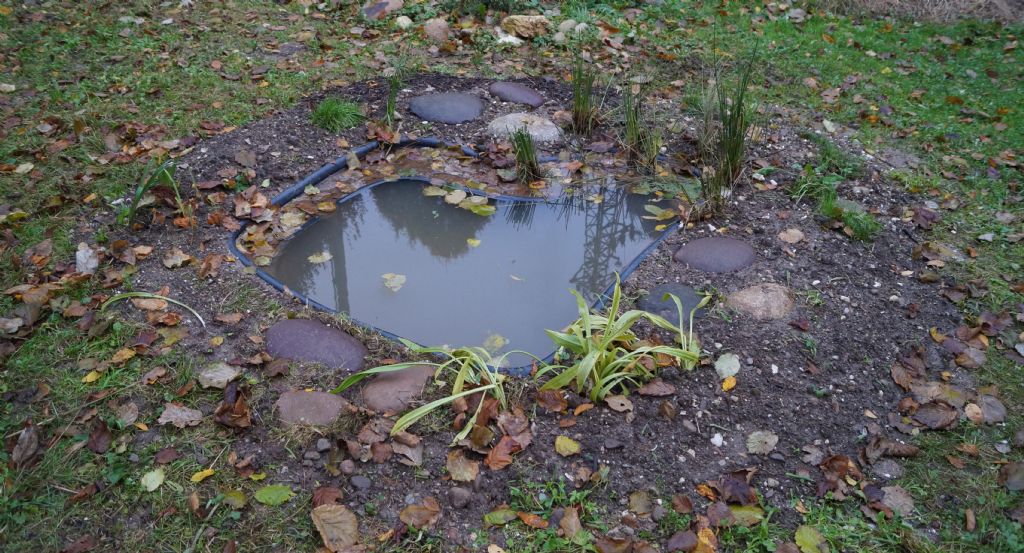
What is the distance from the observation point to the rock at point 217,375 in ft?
7.84

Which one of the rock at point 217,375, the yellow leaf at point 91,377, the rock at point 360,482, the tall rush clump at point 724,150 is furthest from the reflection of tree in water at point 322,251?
the tall rush clump at point 724,150

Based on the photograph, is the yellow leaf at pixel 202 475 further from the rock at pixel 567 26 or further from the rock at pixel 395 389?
the rock at pixel 567 26

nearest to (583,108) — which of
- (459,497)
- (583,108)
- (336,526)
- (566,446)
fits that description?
(583,108)

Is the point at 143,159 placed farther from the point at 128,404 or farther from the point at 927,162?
the point at 927,162

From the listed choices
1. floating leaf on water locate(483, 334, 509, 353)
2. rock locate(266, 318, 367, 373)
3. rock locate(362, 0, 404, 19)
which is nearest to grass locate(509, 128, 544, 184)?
floating leaf on water locate(483, 334, 509, 353)

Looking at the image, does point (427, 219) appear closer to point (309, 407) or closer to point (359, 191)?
point (359, 191)

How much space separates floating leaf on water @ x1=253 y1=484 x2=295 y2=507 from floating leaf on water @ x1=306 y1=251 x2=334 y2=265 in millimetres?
1308

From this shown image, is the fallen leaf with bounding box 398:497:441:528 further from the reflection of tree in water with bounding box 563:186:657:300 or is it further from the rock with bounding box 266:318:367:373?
the reflection of tree in water with bounding box 563:186:657:300

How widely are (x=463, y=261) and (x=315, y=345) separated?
34.7 inches

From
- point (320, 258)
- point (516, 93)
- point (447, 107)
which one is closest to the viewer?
point (320, 258)

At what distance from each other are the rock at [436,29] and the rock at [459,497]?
4.05m

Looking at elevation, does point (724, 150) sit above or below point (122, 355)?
above

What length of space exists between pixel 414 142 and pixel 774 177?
6.82 feet

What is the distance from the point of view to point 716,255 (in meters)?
3.11
